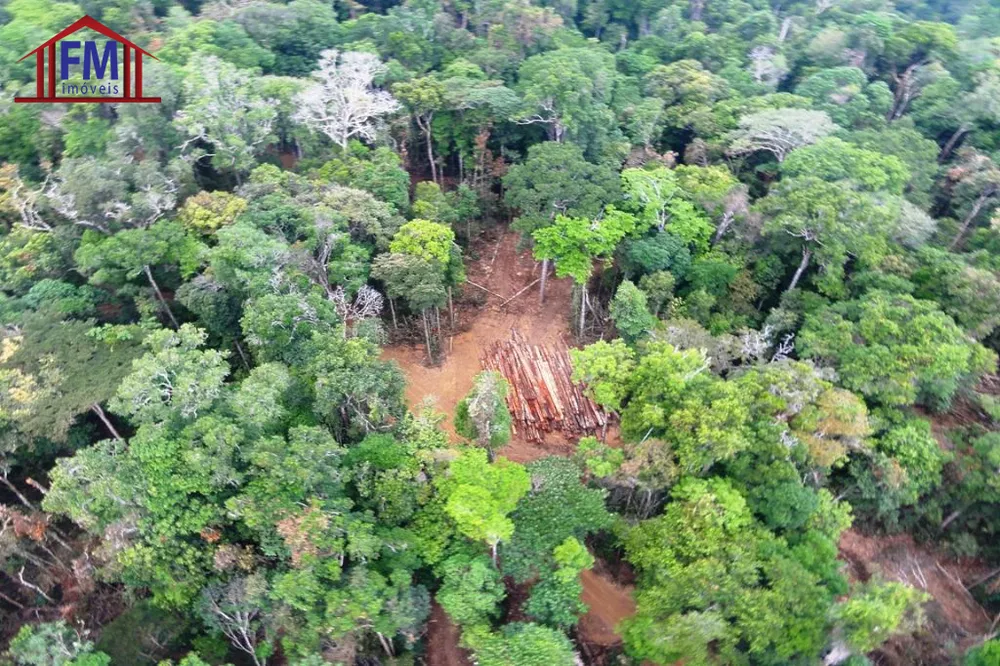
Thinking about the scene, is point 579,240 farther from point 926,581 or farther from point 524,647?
point 926,581

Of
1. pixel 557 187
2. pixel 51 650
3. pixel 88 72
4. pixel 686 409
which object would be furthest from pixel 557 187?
pixel 88 72

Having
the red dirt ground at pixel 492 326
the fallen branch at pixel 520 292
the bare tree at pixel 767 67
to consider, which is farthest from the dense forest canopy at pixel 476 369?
the bare tree at pixel 767 67

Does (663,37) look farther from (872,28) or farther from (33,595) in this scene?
(33,595)

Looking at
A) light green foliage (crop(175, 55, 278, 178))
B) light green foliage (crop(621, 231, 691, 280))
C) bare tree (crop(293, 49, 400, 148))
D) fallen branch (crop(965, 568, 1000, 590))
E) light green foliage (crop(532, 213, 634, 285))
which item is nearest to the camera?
fallen branch (crop(965, 568, 1000, 590))

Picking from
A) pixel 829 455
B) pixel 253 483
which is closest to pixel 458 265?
pixel 253 483

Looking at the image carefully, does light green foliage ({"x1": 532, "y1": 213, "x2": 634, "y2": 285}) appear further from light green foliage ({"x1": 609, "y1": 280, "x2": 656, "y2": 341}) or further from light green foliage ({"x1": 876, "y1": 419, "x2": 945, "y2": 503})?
light green foliage ({"x1": 876, "y1": 419, "x2": 945, "y2": 503})

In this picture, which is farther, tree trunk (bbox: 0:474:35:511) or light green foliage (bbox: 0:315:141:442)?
tree trunk (bbox: 0:474:35:511)

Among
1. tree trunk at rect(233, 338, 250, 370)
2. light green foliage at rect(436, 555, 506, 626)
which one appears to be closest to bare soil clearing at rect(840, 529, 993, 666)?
light green foliage at rect(436, 555, 506, 626)
